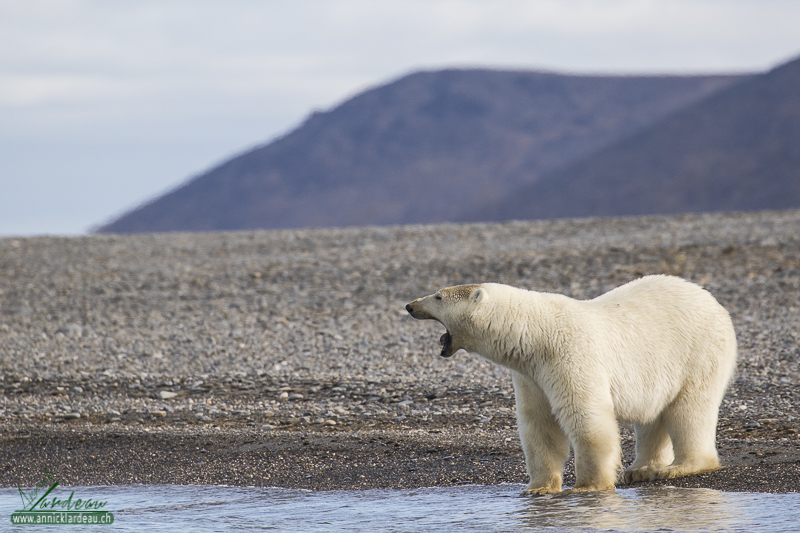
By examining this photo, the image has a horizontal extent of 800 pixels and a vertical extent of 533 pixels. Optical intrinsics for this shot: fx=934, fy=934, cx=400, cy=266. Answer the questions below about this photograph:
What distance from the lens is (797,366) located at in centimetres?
912

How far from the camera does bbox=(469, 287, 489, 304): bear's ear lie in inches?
226

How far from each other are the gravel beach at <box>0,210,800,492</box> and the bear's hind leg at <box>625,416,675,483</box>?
0.98ft

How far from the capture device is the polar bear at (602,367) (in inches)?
→ 213

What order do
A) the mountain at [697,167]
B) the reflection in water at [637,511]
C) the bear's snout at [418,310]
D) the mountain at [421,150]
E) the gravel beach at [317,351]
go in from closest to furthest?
1. the reflection in water at [637,511]
2. the bear's snout at [418,310]
3. the gravel beach at [317,351]
4. the mountain at [697,167]
5. the mountain at [421,150]

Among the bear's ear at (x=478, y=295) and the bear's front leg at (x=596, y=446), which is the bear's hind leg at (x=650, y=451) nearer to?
the bear's front leg at (x=596, y=446)

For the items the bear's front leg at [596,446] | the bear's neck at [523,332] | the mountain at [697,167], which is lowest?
the bear's front leg at [596,446]

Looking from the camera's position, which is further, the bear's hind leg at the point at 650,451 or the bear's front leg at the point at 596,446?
the bear's hind leg at the point at 650,451

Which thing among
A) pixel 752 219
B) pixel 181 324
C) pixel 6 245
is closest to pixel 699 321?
pixel 181 324

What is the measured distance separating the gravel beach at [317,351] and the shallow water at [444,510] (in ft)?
1.04

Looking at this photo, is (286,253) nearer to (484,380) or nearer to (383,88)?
(484,380)

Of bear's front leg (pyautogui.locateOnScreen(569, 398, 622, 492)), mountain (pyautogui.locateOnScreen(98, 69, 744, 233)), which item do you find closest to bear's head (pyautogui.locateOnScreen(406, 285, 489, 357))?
bear's front leg (pyautogui.locateOnScreen(569, 398, 622, 492))

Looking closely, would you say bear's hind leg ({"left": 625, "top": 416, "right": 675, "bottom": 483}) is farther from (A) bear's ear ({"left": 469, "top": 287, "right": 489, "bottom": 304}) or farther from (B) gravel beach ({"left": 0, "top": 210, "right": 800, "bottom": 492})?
(A) bear's ear ({"left": 469, "top": 287, "right": 489, "bottom": 304})
